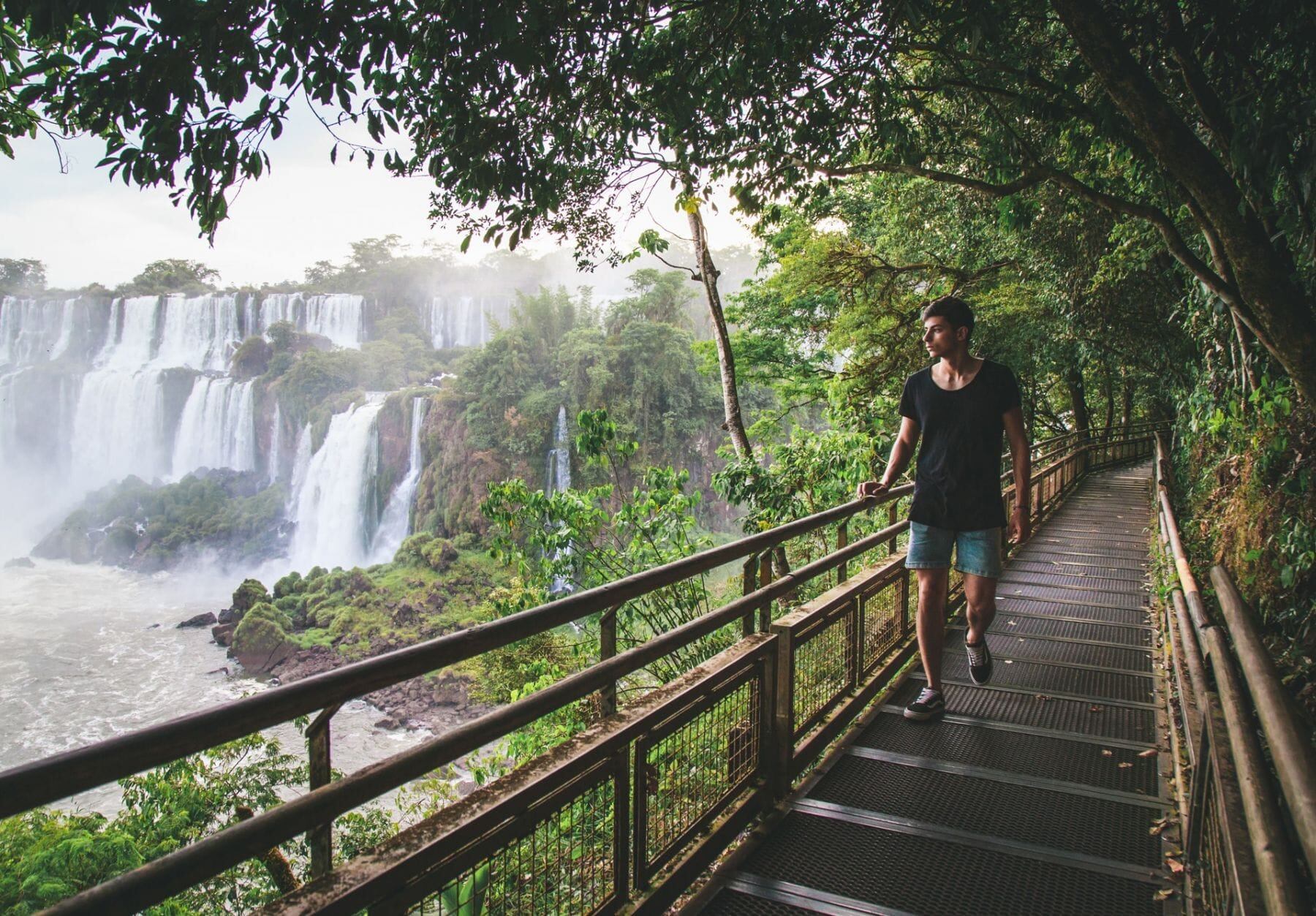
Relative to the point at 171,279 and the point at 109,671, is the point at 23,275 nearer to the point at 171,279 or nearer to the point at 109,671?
the point at 171,279

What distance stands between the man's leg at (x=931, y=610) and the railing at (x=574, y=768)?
32cm

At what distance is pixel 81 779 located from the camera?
1.19 m

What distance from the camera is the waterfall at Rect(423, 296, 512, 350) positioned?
180 feet

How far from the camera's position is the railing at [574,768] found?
1.31 meters

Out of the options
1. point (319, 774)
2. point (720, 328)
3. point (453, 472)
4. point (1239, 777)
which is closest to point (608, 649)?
point (319, 774)

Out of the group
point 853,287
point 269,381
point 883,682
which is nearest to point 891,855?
point 883,682

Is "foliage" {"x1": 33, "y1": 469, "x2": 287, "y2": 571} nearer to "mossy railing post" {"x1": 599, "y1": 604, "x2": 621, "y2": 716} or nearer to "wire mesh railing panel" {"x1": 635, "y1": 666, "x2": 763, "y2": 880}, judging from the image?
"wire mesh railing panel" {"x1": 635, "y1": 666, "x2": 763, "y2": 880}

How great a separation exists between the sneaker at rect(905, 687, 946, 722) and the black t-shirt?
0.86 m

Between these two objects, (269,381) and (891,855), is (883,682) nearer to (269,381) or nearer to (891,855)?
(891,855)

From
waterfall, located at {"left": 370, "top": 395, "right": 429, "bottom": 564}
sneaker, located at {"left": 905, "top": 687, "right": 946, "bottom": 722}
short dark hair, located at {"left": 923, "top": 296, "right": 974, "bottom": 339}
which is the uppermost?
short dark hair, located at {"left": 923, "top": 296, "right": 974, "bottom": 339}

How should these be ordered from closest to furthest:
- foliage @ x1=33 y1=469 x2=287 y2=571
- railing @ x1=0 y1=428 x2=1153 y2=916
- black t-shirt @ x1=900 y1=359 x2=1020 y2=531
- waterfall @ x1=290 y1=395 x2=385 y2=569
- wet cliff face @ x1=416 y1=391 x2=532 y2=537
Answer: railing @ x1=0 y1=428 x2=1153 y2=916 < black t-shirt @ x1=900 y1=359 x2=1020 y2=531 < wet cliff face @ x1=416 y1=391 x2=532 y2=537 < waterfall @ x1=290 y1=395 x2=385 y2=569 < foliage @ x1=33 y1=469 x2=287 y2=571

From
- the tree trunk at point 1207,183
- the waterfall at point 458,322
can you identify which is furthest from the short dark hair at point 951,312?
the waterfall at point 458,322

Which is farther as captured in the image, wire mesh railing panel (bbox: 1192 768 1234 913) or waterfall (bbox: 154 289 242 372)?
waterfall (bbox: 154 289 242 372)

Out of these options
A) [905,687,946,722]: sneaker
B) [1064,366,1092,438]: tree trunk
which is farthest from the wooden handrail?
[1064,366,1092,438]: tree trunk
